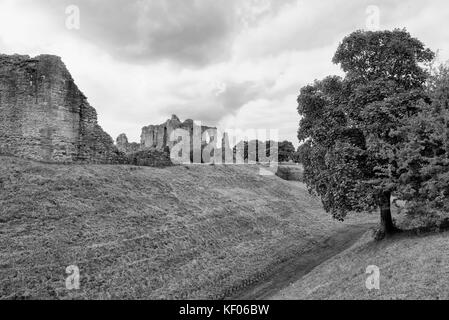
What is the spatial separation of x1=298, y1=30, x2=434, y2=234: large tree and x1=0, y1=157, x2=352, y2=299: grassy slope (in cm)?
622

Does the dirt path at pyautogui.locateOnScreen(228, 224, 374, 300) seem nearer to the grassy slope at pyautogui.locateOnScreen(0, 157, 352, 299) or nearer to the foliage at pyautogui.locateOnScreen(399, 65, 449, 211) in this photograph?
the grassy slope at pyautogui.locateOnScreen(0, 157, 352, 299)

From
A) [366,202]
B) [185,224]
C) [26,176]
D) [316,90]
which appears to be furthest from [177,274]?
[316,90]

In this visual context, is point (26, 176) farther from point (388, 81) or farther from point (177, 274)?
point (388, 81)

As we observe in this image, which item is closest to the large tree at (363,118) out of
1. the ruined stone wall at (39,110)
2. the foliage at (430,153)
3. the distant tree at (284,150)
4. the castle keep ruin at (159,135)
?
the foliage at (430,153)

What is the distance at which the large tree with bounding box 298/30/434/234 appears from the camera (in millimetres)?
15516

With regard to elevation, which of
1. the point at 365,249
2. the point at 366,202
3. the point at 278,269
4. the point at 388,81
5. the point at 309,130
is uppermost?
the point at 388,81

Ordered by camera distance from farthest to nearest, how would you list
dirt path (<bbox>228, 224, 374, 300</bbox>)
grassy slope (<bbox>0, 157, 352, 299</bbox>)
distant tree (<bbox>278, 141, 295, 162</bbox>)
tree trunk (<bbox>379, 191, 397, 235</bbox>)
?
distant tree (<bbox>278, 141, 295, 162</bbox>)
tree trunk (<bbox>379, 191, 397, 235</bbox>)
dirt path (<bbox>228, 224, 374, 300</bbox>)
grassy slope (<bbox>0, 157, 352, 299</bbox>)

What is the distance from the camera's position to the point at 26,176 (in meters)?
19.0

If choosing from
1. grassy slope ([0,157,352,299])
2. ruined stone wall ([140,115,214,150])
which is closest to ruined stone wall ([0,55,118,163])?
grassy slope ([0,157,352,299])

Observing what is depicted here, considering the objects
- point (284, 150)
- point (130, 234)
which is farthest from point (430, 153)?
point (284, 150)

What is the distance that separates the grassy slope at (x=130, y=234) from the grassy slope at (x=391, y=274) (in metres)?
3.81

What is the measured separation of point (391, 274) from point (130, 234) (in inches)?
471

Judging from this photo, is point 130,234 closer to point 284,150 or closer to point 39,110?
point 39,110
